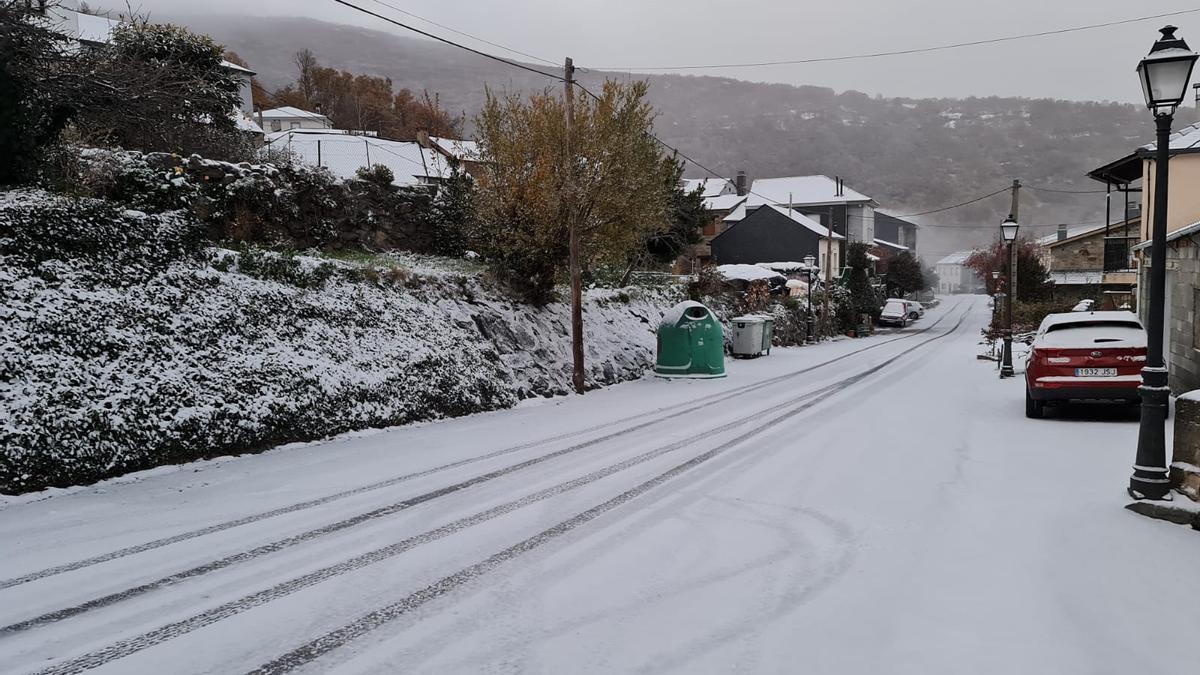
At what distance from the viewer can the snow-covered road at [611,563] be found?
3836mm

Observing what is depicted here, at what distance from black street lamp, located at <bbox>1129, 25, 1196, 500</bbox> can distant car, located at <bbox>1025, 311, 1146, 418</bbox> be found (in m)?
4.80

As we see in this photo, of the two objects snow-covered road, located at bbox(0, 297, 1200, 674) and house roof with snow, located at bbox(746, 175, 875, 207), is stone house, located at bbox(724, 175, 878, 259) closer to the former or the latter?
house roof with snow, located at bbox(746, 175, 875, 207)

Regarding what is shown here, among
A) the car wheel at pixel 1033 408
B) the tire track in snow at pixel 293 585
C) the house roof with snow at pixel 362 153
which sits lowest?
the tire track in snow at pixel 293 585

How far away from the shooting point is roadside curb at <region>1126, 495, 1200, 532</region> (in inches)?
229

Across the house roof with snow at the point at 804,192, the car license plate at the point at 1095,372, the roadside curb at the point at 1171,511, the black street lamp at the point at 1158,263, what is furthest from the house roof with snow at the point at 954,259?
the roadside curb at the point at 1171,511

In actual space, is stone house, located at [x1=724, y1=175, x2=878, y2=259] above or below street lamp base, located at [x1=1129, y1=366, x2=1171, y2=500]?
above

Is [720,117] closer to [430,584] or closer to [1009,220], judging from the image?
[1009,220]

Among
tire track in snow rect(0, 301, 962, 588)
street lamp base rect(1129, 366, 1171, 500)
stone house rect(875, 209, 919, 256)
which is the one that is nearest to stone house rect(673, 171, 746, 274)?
stone house rect(875, 209, 919, 256)

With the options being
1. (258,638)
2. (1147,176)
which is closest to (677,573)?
(258,638)

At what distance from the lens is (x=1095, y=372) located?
10719 mm

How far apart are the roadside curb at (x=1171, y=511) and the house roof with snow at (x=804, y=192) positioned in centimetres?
6503

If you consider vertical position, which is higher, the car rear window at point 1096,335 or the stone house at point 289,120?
the stone house at point 289,120

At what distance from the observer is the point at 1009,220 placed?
20438 millimetres

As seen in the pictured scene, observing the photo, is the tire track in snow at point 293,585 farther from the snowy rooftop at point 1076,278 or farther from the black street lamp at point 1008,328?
the snowy rooftop at point 1076,278
